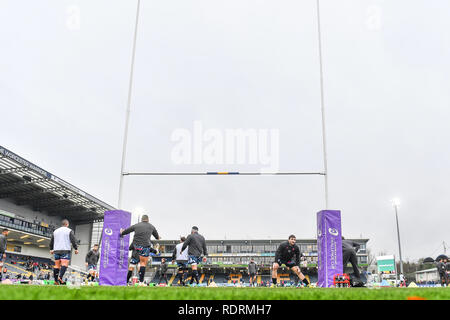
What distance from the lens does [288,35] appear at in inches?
533

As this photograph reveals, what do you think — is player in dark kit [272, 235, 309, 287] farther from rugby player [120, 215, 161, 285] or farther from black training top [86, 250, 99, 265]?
black training top [86, 250, 99, 265]

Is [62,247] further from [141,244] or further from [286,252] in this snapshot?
[286,252]

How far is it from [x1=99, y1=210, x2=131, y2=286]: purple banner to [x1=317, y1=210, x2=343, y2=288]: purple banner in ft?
18.6

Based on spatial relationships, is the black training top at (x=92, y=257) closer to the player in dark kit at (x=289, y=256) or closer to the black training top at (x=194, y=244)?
the black training top at (x=194, y=244)

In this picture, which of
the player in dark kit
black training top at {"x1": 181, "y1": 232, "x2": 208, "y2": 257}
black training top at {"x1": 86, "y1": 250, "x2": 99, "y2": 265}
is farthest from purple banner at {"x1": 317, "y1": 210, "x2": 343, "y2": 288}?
black training top at {"x1": 86, "y1": 250, "x2": 99, "y2": 265}

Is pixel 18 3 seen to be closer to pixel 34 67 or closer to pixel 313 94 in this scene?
pixel 34 67

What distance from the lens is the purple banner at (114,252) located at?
979 cm

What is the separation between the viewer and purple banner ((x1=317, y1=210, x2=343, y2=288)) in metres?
9.52

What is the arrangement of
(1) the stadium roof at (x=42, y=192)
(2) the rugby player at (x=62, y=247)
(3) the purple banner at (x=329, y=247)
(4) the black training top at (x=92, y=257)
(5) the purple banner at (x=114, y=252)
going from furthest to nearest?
1. (1) the stadium roof at (x=42, y=192)
2. (4) the black training top at (x=92, y=257)
3. (5) the purple banner at (x=114, y=252)
4. (3) the purple banner at (x=329, y=247)
5. (2) the rugby player at (x=62, y=247)

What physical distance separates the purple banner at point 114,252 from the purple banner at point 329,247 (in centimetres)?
566

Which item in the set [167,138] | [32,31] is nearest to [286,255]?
[167,138]

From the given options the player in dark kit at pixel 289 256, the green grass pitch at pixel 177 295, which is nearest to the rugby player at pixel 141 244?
the player in dark kit at pixel 289 256

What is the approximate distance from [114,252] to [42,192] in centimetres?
3301
